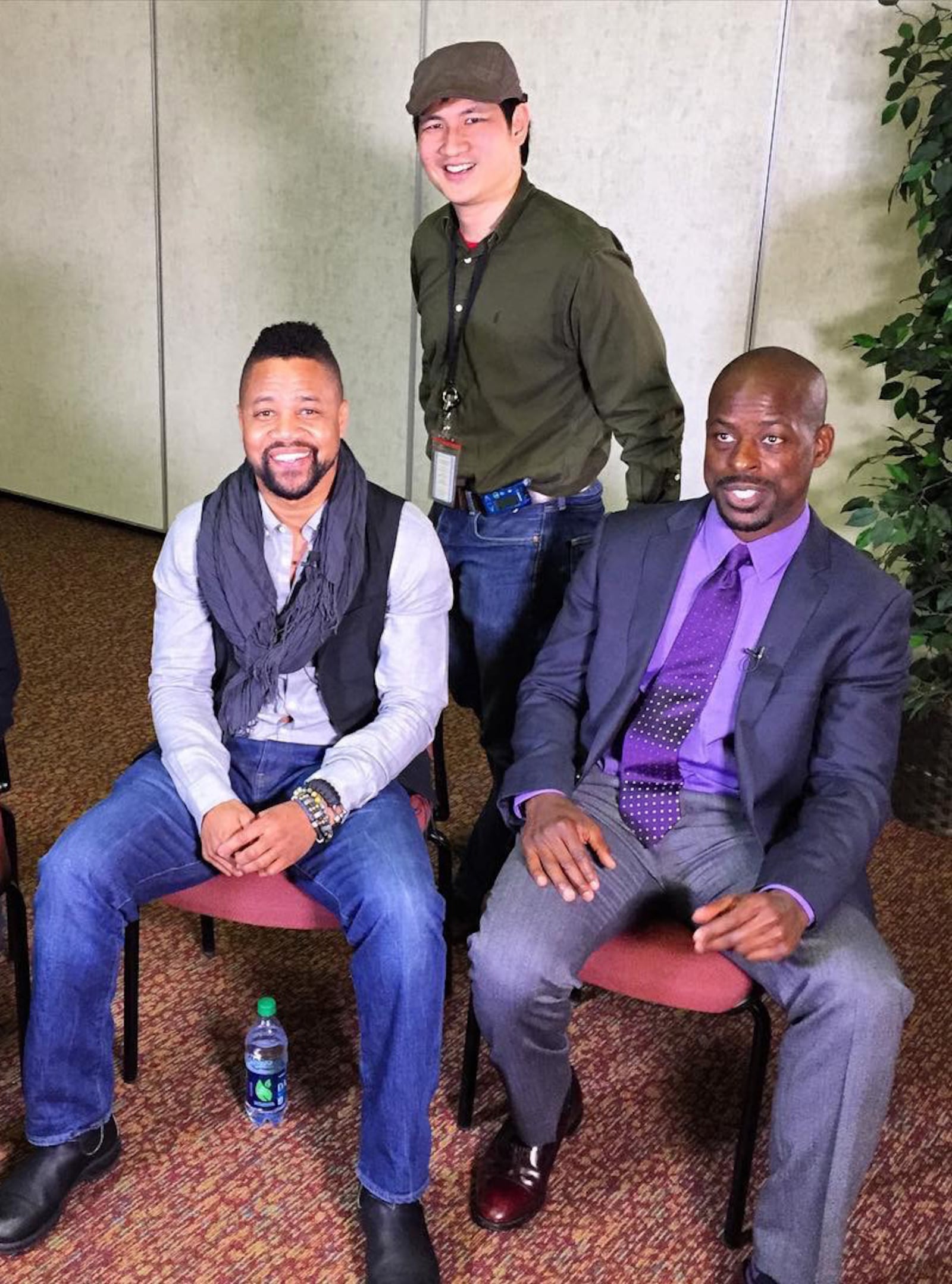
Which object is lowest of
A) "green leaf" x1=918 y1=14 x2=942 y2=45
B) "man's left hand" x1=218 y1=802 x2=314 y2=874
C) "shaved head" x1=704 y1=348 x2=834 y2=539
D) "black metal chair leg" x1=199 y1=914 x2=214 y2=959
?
"black metal chair leg" x1=199 y1=914 x2=214 y2=959

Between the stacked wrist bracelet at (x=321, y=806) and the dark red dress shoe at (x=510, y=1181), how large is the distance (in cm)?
56

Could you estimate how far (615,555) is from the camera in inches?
83.4

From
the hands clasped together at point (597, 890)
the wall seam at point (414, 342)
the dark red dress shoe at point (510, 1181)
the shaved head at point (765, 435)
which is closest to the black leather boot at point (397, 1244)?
the dark red dress shoe at point (510, 1181)

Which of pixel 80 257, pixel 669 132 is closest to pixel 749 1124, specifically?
pixel 669 132

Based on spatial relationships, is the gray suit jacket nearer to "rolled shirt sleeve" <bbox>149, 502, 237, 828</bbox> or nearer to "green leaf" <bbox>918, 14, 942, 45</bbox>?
"rolled shirt sleeve" <bbox>149, 502, 237, 828</bbox>

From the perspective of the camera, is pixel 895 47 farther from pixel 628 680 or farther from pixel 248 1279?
pixel 248 1279

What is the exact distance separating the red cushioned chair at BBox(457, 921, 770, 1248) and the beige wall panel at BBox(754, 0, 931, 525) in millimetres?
2201

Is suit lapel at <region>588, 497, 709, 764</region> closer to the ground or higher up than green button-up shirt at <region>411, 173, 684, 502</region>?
closer to the ground

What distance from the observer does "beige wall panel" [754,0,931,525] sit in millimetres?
3455

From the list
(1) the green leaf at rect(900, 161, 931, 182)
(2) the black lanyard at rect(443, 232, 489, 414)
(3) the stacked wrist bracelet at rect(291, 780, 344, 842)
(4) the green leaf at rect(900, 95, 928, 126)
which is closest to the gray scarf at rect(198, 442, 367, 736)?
(3) the stacked wrist bracelet at rect(291, 780, 344, 842)

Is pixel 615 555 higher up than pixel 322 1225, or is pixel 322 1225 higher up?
pixel 615 555

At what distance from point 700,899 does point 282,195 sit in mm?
3534

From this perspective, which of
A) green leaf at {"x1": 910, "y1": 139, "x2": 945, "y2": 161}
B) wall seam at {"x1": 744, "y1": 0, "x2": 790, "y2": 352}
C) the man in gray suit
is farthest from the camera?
wall seam at {"x1": 744, "y1": 0, "x2": 790, "y2": 352}

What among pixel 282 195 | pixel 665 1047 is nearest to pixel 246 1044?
pixel 665 1047
